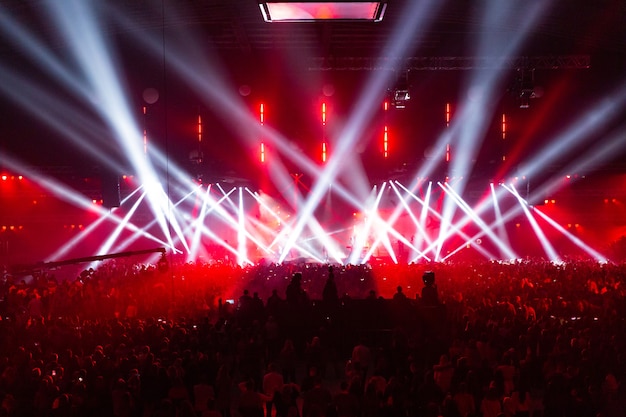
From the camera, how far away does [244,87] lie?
18000mm

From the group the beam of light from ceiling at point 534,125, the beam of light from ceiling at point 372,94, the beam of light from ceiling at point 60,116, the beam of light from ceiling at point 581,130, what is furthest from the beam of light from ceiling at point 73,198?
the beam of light from ceiling at point 581,130

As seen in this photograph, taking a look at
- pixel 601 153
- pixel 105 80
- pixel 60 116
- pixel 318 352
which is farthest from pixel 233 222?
pixel 318 352

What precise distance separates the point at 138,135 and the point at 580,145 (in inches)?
548

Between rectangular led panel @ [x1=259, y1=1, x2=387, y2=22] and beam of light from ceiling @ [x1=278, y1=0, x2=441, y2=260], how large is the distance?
453 inches

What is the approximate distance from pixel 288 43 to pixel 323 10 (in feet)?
48.0

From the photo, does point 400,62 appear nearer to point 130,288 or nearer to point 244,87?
point 244,87

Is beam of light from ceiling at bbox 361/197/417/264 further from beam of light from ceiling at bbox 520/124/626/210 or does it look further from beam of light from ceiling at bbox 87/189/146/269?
beam of light from ceiling at bbox 87/189/146/269

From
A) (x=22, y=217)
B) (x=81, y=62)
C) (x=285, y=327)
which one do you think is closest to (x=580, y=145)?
(x=285, y=327)

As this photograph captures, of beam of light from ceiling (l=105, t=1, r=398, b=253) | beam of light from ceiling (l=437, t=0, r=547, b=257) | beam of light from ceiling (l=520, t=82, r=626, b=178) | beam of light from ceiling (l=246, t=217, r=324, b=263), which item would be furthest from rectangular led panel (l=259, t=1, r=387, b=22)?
beam of light from ceiling (l=246, t=217, r=324, b=263)

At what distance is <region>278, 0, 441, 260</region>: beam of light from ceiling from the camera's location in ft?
48.4

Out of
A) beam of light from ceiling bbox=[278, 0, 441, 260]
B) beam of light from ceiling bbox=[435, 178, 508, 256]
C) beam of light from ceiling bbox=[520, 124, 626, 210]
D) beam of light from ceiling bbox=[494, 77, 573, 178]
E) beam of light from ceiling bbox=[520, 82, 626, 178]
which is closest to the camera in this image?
beam of light from ceiling bbox=[278, 0, 441, 260]

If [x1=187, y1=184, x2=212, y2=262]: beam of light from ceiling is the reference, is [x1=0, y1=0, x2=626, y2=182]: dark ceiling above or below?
above

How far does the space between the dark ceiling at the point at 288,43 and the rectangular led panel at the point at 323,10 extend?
1041 centimetres

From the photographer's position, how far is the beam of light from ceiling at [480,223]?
2389 cm
